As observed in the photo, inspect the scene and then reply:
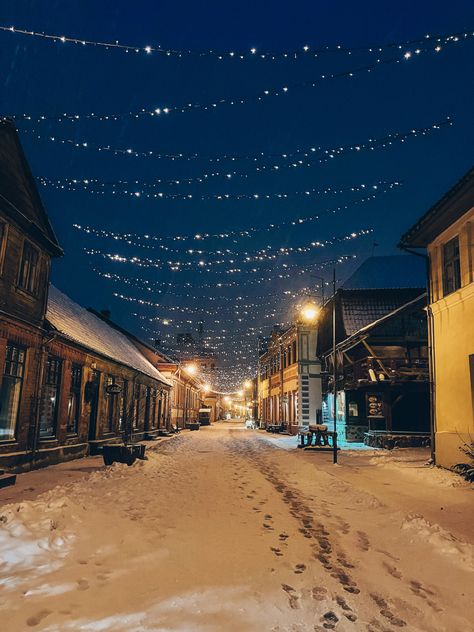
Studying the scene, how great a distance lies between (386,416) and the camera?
21.4 metres

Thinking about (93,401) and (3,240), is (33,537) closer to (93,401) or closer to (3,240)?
(3,240)

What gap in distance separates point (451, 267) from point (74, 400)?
13.9 m

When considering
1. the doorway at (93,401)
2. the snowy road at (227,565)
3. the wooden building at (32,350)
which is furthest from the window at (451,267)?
the doorway at (93,401)

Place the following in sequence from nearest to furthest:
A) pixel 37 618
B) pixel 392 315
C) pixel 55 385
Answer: pixel 37 618 → pixel 55 385 → pixel 392 315

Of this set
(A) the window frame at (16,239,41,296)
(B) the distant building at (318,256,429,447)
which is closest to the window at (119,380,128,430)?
(A) the window frame at (16,239,41,296)

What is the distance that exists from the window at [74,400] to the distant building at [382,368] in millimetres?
12623

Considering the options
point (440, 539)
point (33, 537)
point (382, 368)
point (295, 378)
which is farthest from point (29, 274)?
point (295, 378)

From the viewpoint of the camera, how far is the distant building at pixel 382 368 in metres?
20.5

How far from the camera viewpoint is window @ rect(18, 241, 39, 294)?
12797 millimetres

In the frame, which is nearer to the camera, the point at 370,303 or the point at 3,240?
the point at 3,240

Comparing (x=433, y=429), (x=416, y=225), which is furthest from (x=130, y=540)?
(x=416, y=225)

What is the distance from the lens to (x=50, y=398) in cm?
1430

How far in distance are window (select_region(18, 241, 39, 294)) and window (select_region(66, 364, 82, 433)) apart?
386cm

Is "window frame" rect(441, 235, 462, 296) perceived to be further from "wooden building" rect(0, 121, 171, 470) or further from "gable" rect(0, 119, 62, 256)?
"gable" rect(0, 119, 62, 256)
